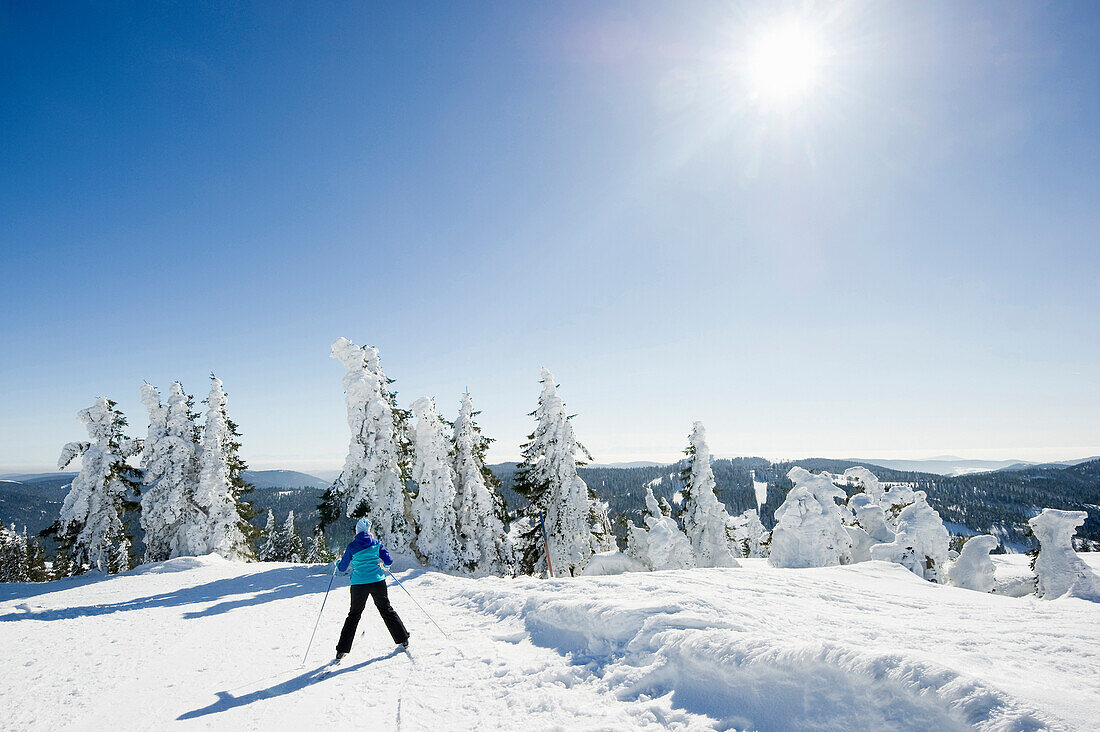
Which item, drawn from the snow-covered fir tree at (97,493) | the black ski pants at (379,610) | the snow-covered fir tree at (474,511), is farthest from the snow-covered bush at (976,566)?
the snow-covered fir tree at (97,493)

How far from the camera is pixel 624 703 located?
15.3 ft

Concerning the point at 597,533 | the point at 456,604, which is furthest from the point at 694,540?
the point at 456,604

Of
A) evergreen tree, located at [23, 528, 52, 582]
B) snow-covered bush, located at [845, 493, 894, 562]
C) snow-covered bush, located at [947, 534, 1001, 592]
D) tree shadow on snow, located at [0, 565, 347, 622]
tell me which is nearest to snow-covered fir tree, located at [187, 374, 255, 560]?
tree shadow on snow, located at [0, 565, 347, 622]

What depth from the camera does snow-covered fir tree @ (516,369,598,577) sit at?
2436cm

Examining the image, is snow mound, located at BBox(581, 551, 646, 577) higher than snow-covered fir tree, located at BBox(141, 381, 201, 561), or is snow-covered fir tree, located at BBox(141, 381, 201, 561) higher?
snow-covered fir tree, located at BBox(141, 381, 201, 561)

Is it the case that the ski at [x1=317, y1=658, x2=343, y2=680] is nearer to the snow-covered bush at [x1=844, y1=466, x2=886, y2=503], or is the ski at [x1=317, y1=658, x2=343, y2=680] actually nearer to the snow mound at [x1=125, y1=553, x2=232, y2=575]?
the snow mound at [x1=125, y1=553, x2=232, y2=575]

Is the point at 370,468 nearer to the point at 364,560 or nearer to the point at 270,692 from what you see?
the point at 364,560

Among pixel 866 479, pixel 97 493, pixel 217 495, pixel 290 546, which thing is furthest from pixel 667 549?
pixel 290 546

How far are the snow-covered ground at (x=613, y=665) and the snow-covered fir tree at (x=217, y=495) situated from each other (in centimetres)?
1722

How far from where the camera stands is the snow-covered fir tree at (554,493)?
2436cm

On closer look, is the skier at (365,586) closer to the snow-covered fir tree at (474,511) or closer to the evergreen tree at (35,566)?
the snow-covered fir tree at (474,511)

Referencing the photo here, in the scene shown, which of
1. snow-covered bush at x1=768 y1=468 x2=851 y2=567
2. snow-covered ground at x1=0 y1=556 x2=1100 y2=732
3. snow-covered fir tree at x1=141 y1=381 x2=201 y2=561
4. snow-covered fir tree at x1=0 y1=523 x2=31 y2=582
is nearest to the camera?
snow-covered ground at x1=0 y1=556 x2=1100 y2=732

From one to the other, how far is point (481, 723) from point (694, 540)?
25858 millimetres

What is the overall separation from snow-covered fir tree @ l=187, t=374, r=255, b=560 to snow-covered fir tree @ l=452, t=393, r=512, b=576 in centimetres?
1317
